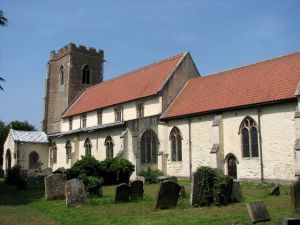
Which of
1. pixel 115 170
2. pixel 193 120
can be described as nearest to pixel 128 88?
pixel 193 120

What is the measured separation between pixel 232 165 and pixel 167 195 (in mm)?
12678

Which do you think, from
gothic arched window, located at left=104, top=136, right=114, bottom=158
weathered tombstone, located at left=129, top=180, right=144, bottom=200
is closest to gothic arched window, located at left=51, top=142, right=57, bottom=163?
gothic arched window, located at left=104, top=136, right=114, bottom=158

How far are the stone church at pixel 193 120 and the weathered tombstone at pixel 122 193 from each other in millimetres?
10627

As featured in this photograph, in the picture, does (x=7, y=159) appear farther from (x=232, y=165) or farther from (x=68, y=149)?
(x=232, y=165)

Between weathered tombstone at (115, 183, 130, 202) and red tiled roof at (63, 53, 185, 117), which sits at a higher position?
red tiled roof at (63, 53, 185, 117)

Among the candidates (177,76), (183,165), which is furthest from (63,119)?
(183,165)

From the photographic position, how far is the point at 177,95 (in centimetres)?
3238

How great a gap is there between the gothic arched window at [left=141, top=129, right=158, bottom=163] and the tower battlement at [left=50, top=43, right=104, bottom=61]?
21780mm

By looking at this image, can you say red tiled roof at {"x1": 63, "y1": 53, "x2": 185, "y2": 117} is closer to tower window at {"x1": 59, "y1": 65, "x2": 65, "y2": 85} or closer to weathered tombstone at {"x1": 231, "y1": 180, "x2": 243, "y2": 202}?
tower window at {"x1": 59, "y1": 65, "x2": 65, "y2": 85}

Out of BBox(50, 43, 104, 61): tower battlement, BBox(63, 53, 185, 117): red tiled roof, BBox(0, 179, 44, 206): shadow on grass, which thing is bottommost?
BBox(0, 179, 44, 206): shadow on grass

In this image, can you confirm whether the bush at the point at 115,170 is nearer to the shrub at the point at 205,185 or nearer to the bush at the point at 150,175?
the bush at the point at 150,175

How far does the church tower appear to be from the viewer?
1847 inches

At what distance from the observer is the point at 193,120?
92.5ft

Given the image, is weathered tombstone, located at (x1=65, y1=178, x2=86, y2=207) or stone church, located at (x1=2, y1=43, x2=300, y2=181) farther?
stone church, located at (x1=2, y1=43, x2=300, y2=181)
